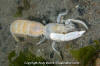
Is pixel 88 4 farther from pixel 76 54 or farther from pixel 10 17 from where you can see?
pixel 10 17

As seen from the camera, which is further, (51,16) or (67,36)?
(51,16)

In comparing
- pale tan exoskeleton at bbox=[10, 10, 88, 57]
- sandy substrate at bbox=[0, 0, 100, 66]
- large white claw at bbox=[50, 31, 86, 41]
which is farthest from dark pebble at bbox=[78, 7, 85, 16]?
large white claw at bbox=[50, 31, 86, 41]

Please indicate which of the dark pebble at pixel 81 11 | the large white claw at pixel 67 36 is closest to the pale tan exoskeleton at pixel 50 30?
the large white claw at pixel 67 36

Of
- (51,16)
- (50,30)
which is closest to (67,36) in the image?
(50,30)

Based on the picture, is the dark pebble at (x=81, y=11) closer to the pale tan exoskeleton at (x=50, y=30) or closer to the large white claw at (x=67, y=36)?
the pale tan exoskeleton at (x=50, y=30)

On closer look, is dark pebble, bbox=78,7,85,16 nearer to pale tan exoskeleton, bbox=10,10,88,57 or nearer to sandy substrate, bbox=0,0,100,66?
sandy substrate, bbox=0,0,100,66

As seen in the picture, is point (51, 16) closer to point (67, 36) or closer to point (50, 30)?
point (50, 30)

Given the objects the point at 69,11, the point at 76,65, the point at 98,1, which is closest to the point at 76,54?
the point at 76,65

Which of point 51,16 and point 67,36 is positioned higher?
point 51,16
